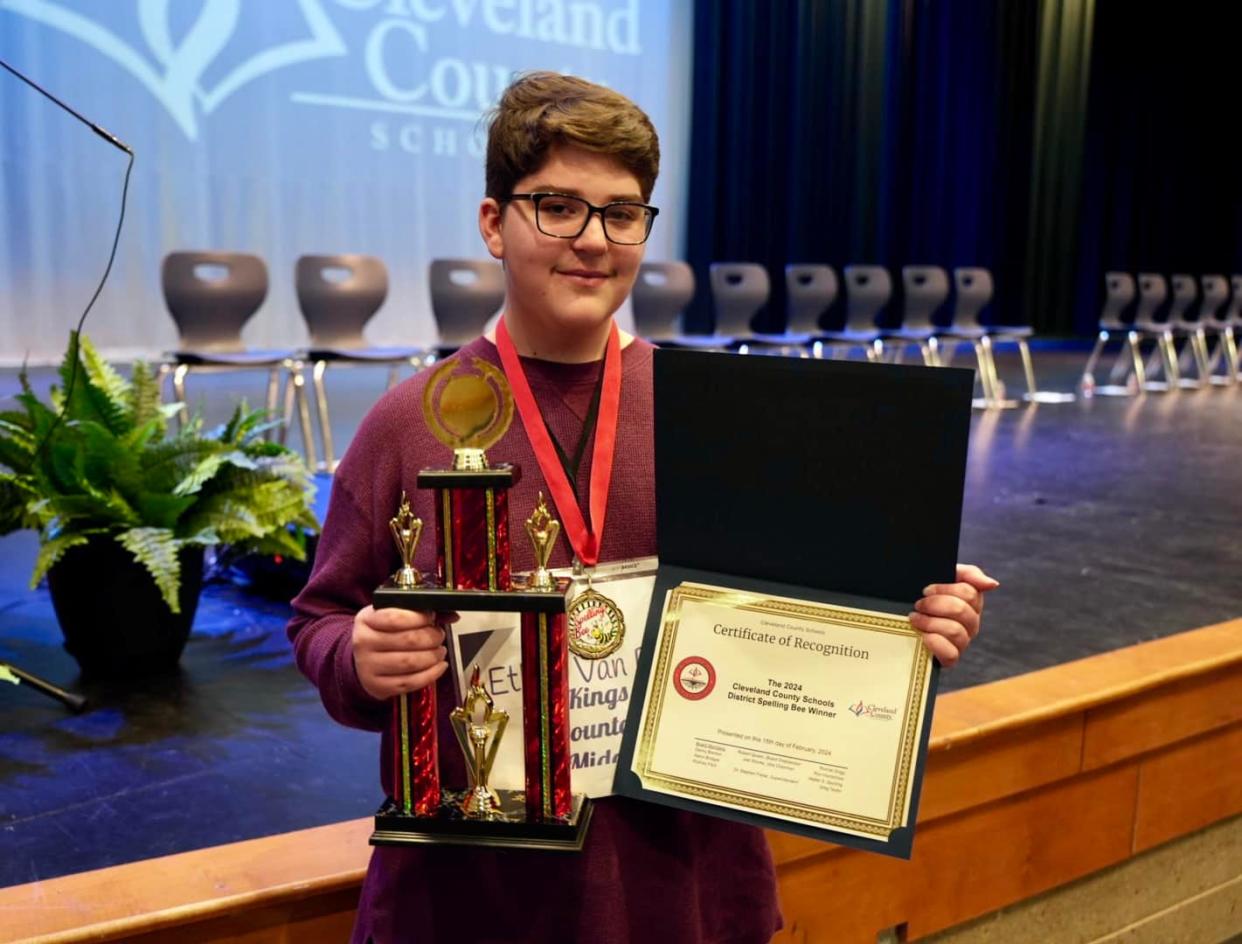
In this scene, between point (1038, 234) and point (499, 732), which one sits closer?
point (499, 732)

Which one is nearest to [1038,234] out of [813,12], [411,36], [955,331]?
[813,12]

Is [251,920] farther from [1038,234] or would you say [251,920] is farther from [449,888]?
[1038,234]

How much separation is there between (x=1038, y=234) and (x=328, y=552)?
1057 cm

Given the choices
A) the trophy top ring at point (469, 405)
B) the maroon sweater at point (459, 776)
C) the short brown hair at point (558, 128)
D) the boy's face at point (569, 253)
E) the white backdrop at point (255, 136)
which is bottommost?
the maroon sweater at point (459, 776)

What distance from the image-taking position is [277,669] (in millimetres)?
2344

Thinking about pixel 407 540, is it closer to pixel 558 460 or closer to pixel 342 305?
pixel 558 460

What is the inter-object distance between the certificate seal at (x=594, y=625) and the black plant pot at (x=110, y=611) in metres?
1.63

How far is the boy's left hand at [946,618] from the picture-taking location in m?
0.84

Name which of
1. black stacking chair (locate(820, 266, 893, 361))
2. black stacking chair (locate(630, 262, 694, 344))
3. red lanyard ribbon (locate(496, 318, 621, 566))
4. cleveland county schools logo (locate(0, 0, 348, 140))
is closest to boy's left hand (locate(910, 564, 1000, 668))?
red lanyard ribbon (locate(496, 318, 621, 566))

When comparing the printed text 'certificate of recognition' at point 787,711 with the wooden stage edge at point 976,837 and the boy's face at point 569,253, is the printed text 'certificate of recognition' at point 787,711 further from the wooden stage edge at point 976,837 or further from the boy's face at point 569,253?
the wooden stage edge at point 976,837

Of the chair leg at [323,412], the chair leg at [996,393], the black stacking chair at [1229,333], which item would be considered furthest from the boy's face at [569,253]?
the black stacking chair at [1229,333]

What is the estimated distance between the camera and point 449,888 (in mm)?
944

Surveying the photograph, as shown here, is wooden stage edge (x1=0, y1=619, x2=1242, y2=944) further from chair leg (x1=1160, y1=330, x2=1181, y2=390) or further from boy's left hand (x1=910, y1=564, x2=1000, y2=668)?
chair leg (x1=1160, y1=330, x2=1181, y2=390)

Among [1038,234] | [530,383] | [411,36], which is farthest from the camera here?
[1038,234]
